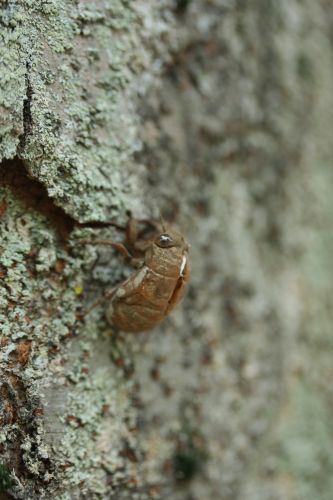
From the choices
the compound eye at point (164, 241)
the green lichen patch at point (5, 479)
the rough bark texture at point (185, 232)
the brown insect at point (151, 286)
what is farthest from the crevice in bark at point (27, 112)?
the green lichen patch at point (5, 479)

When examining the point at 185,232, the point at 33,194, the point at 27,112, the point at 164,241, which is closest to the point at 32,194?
the point at 33,194

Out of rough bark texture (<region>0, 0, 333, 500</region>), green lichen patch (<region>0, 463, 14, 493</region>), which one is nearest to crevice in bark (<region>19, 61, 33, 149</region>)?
rough bark texture (<region>0, 0, 333, 500</region>)

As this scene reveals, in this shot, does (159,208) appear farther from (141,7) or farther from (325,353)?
(325,353)

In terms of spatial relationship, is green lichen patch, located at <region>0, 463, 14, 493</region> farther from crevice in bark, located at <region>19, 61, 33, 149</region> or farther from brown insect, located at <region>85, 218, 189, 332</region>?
crevice in bark, located at <region>19, 61, 33, 149</region>

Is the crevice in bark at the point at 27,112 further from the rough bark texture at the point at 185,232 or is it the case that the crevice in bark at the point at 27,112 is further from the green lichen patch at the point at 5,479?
the green lichen patch at the point at 5,479

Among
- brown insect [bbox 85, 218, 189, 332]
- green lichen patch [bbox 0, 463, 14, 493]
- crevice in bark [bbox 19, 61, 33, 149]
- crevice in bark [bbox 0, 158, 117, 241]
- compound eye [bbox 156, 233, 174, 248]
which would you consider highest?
crevice in bark [bbox 19, 61, 33, 149]

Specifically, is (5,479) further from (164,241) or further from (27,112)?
(27,112)
